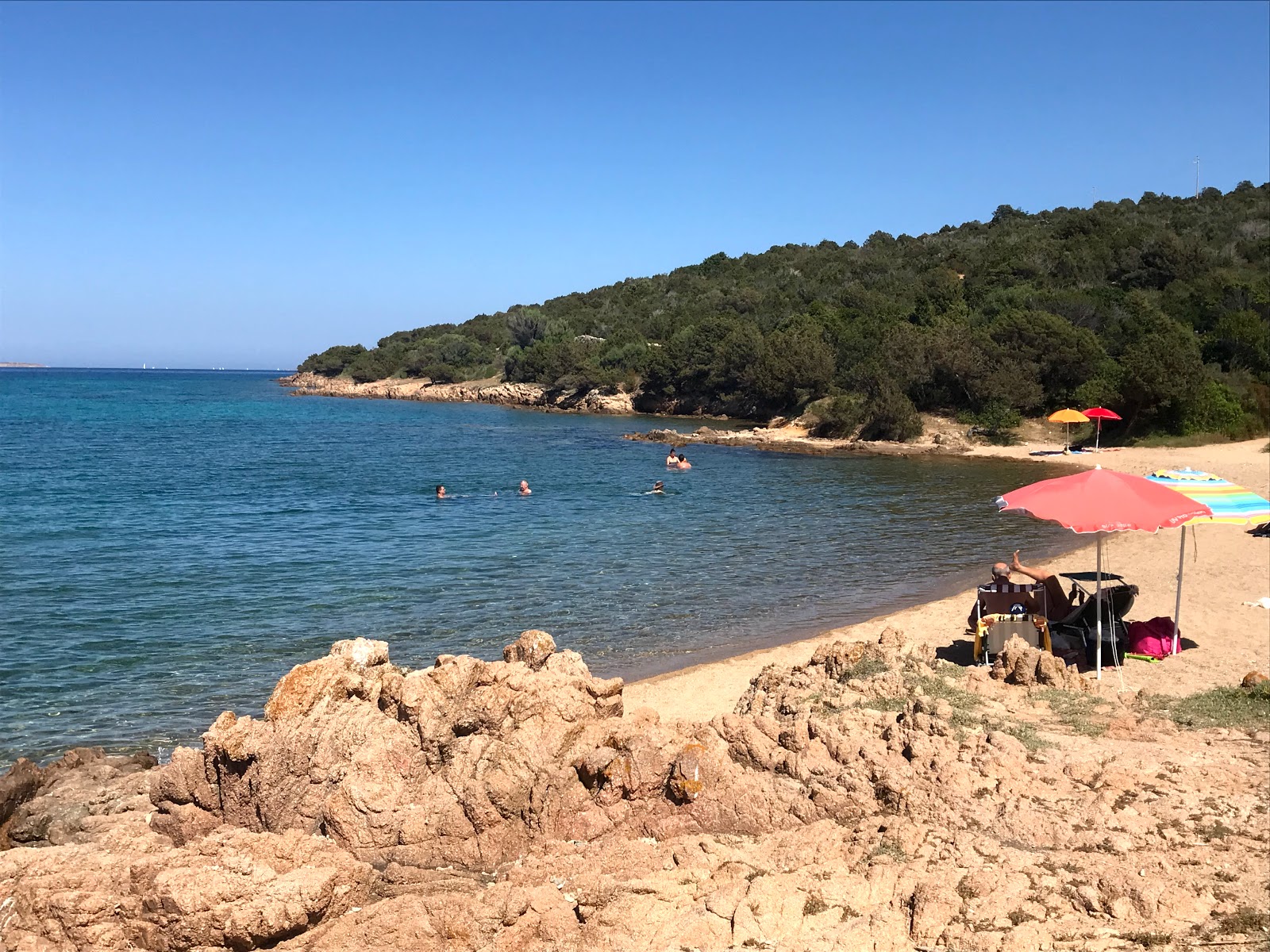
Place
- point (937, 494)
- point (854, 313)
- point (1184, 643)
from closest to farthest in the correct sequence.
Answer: point (1184, 643), point (937, 494), point (854, 313)

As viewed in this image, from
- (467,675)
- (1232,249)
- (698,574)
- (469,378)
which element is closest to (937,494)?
(698,574)

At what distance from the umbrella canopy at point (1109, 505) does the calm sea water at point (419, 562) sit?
365cm

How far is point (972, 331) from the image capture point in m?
45.7

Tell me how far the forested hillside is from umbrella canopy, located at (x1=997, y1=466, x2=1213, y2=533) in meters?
29.7

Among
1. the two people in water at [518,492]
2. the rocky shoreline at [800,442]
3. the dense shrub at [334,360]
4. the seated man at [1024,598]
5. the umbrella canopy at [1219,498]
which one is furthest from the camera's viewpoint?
the dense shrub at [334,360]

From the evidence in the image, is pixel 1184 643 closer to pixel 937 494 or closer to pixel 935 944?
pixel 935 944

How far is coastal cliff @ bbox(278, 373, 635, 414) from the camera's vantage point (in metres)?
71.1

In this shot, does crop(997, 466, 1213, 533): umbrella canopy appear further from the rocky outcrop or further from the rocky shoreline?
the rocky shoreline

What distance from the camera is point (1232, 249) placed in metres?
56.8

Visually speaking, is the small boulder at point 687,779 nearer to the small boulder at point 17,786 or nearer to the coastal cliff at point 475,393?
the small boulder at point 17,786

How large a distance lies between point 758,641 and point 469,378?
87.9 m

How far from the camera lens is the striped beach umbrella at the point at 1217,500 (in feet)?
33.2

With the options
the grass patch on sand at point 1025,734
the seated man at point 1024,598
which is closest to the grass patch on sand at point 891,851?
the grass patch on sand at point 1025,734

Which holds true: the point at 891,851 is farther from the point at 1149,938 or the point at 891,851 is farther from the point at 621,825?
the point at 621,825
